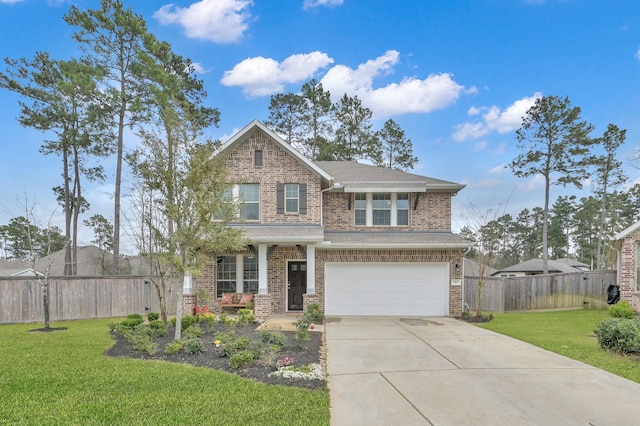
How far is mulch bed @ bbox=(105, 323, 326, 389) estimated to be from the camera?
19.7ft

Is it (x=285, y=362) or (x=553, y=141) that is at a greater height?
(x=553, y=141)

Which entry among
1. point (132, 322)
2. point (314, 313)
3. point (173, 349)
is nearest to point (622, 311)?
point (314, 313)

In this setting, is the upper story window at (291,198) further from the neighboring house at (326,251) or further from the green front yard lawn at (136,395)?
the green front yard lawn at (136,395)

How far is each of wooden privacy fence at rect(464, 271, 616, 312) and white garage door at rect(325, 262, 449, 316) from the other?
3133 mm

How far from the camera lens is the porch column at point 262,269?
1297 centimetres

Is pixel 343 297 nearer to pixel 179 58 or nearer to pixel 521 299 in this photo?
pixel 521 299

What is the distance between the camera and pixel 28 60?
18891 millimetres

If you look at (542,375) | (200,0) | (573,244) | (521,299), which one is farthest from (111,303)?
(573,244)

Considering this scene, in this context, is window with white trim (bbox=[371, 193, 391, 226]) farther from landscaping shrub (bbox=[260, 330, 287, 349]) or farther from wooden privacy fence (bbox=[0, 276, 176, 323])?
wooden privacy fence (bbox=[0, 276, 176, 323])

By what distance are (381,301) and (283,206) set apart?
5.25 meters

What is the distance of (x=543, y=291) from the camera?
17.2 m

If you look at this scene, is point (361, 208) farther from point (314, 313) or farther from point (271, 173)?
point (314, 313)

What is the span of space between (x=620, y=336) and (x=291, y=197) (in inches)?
407

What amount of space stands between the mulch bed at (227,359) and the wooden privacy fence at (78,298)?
5106 mm
